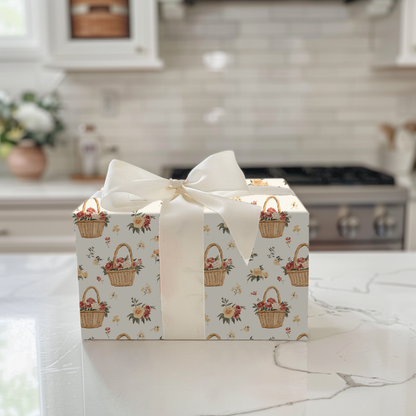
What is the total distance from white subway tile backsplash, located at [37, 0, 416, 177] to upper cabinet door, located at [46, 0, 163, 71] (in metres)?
0.35

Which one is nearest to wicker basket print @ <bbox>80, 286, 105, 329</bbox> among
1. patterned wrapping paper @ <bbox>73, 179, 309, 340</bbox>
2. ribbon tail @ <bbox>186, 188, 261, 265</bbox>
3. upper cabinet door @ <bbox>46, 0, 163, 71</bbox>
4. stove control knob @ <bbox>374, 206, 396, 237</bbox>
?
patterned wrapping paper @ <bbox>73, 179, 309, 340</bbox>

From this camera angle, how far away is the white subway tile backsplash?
272 centimetres

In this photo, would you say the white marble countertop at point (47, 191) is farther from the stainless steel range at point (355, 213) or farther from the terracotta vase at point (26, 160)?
the stainless steel range at point (355, 213)

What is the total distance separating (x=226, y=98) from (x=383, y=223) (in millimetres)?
1089

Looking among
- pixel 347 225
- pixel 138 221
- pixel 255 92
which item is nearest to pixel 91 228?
pixel 138 221

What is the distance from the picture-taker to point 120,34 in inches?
94.3

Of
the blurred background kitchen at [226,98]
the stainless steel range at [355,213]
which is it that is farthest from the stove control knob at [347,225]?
the blurred background kitchen at [226,98]

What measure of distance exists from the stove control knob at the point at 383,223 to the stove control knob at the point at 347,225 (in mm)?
87

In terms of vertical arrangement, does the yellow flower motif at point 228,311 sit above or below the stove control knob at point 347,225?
Answer: above

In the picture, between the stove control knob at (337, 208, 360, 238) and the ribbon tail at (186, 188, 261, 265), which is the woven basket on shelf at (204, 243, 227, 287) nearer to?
the ribbon tail at (186, 188, 261, 265)

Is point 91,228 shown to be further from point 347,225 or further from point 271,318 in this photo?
Result: point 347,225

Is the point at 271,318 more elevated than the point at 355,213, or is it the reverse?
the point at 271,318

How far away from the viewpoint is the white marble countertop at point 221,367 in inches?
23.2

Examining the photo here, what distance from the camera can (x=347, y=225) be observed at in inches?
86.5
